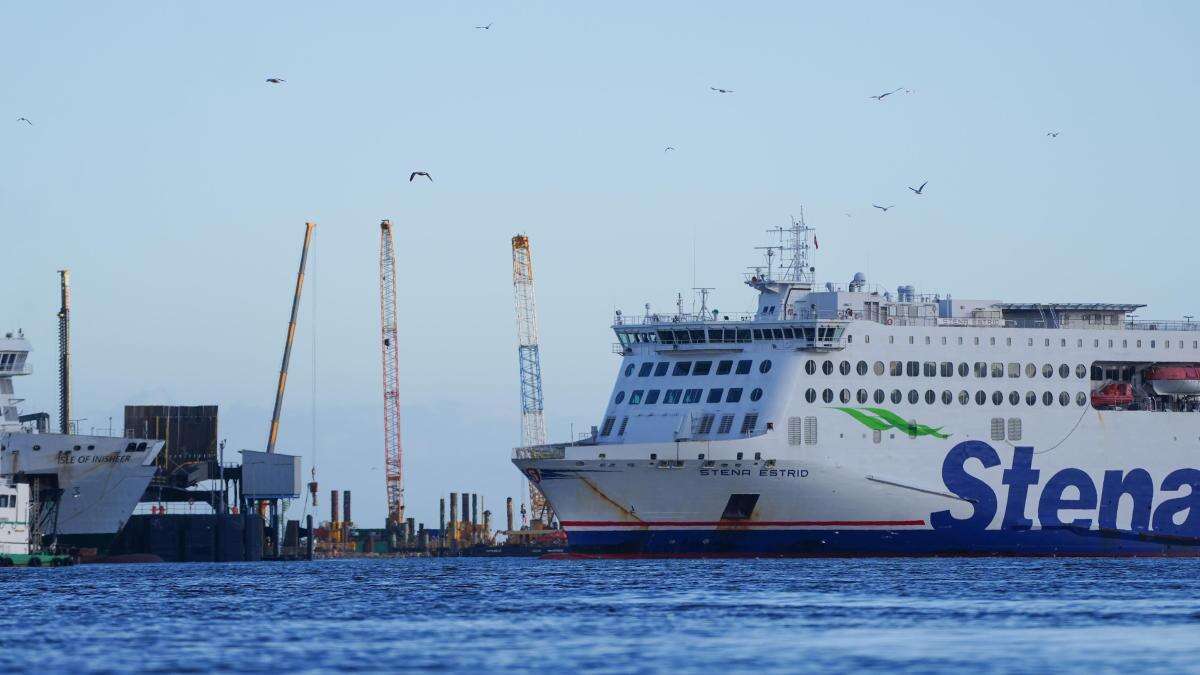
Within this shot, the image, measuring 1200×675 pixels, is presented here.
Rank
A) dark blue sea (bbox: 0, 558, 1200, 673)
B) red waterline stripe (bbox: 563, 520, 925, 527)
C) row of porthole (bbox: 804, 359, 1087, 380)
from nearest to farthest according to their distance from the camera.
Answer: dark blue sea (bbox: 0, 558, 1200, 673) < red waterline stripe (bbox: 563, 520, 925, 527) < row of porthole (bbox: 804, 359, 1087, 380)

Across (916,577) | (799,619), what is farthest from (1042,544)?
(799,619)

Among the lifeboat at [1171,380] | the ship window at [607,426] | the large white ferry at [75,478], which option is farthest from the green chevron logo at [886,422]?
the large white ferry at [75,478]

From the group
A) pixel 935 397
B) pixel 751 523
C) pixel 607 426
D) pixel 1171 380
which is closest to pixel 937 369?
pixel 935 397

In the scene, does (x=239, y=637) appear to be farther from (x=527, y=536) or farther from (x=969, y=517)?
(x=527, y=536)

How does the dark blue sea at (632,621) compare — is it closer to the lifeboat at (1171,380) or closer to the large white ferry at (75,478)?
the lifeboat at (1171,380)

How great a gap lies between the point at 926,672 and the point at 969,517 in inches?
1635

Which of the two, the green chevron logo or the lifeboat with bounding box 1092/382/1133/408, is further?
the lifeboat with bounding box 1092/382/1133/408

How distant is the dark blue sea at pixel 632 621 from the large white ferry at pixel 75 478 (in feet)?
55.6

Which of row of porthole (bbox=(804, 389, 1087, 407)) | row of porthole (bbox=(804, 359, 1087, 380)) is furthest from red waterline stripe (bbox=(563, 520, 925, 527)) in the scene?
row of porthole (bbox=(804, 359, 1087, 380))

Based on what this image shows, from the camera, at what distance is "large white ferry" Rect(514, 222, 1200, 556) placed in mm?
75750

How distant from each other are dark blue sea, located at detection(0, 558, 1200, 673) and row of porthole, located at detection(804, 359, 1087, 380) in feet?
27.6

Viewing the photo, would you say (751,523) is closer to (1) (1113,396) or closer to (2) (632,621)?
(1) (1113,396)

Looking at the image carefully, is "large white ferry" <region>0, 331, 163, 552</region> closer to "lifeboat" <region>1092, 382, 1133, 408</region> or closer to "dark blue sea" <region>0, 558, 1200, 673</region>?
"dark blue sea" <region>0, 558, 1200, 673</region>

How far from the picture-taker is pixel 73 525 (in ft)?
292
